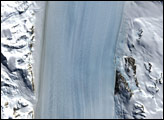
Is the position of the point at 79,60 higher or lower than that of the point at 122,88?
higher

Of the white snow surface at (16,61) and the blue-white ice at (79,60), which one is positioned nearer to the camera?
the white snow surface at (16,61)

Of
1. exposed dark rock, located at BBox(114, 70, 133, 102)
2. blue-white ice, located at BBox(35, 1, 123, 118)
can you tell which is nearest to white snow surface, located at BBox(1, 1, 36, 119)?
blue-white ice, located at BBox(35, 1, 123, 118)

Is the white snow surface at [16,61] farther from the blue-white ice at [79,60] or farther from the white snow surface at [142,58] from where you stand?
the white snow surface at [142,58]

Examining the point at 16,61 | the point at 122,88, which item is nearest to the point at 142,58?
Result: the point at 122,88

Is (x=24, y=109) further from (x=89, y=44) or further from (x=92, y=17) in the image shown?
(x=92, y=17)

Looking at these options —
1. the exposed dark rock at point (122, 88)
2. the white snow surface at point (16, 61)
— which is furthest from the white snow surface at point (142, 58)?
the white snow surface at point (16, 61)

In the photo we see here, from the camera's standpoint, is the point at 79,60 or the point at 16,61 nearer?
the point at 16,61

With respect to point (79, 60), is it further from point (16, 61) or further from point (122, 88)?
point (16, 61)
